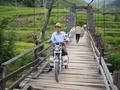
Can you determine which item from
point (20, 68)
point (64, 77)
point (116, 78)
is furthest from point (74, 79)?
point (116, 78)

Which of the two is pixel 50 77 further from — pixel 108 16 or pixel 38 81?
pixel 108 16

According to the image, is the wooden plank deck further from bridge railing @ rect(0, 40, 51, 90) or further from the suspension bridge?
bridge railing @ rect(0, 40, 51, 90)

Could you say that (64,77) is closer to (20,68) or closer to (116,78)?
(20,68)

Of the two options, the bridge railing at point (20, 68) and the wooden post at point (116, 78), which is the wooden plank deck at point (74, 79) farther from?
the wooden post at point (116, 78)

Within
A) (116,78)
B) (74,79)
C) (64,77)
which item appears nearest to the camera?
(116,78)

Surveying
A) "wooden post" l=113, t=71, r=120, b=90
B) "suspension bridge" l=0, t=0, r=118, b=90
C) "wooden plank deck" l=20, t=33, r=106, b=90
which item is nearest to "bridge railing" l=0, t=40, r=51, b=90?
"suspension bridge" l=0, t=0, r=118, b=90

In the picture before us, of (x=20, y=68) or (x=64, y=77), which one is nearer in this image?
(x=20, y=68)

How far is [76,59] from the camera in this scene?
1317cm

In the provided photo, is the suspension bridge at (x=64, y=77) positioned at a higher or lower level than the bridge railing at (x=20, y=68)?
lower

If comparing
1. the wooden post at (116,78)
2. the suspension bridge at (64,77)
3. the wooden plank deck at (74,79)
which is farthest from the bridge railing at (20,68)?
the wooden post at (116,78)

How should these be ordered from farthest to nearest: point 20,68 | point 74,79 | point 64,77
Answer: point 64,77 < point 74,79 < point 20,68

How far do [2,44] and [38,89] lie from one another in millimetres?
15734

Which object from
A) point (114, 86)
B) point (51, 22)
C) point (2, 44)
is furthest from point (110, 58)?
point (51, 22)

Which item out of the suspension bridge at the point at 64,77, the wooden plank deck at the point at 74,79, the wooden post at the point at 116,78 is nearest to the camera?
the wooden post at the point at 116,78
